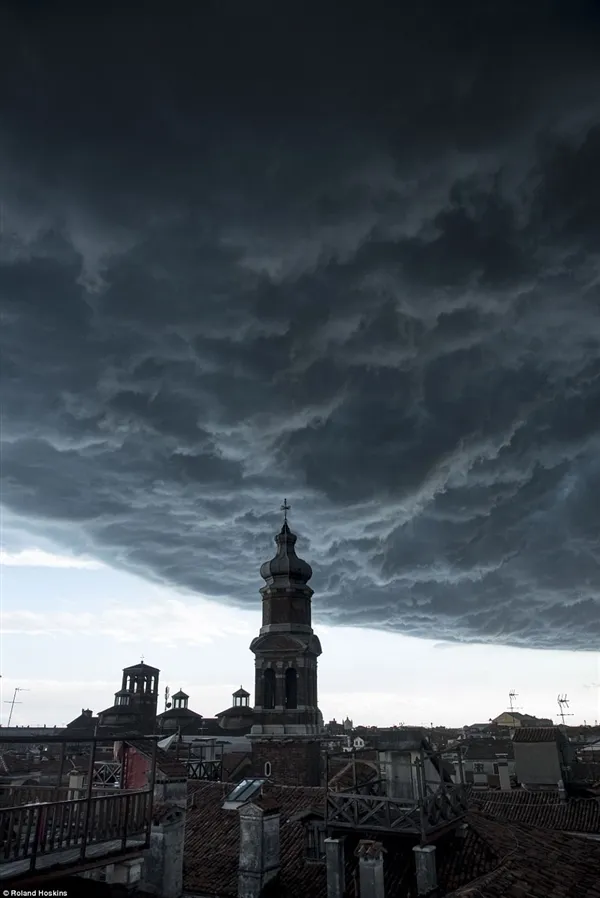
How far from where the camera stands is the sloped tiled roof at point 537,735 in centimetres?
5262

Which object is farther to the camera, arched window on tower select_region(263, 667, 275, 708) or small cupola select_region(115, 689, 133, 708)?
small cupola select_region(115, 689, 133, 708)

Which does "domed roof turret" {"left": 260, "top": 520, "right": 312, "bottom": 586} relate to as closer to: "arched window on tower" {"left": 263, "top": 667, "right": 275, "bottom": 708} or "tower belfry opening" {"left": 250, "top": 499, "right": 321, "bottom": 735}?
"tower belfry opening" {"left": 250, "top": 499, "right": 321, "bottom": 735}

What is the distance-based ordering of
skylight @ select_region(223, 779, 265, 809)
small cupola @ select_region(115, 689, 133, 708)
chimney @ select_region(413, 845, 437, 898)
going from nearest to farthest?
chimney @ select_region(413, 845, 437, 898), skylight @ select_region(223, 779, 265, 809), small cupola @ select_region(115, 689, 133, 708)

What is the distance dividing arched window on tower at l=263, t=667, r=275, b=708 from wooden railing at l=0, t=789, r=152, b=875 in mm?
32787

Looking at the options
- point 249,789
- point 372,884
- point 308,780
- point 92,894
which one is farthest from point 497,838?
point 308,780

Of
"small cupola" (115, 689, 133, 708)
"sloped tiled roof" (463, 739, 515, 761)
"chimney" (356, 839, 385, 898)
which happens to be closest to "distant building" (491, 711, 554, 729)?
"sloped tiled roof" (463, 739, 515, 761)

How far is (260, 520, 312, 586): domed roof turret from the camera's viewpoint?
49.8m

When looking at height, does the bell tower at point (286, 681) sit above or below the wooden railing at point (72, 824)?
above

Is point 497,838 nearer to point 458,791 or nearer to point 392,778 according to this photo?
point 458,791

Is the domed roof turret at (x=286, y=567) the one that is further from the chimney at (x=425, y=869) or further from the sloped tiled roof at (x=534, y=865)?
the chimney at (x=425, y=869)

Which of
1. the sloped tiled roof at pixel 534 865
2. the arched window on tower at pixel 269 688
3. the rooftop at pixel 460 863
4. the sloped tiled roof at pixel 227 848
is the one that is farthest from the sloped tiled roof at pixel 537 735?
the sloped tiled roof at pixel 227 848

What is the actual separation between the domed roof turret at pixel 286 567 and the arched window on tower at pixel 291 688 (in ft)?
21.4

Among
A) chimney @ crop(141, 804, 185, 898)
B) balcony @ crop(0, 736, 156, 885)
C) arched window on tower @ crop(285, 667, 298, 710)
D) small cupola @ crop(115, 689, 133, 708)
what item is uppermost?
small cupola @ crop(115, 689, 133, 708)

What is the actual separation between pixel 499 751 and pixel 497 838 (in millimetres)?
61222
